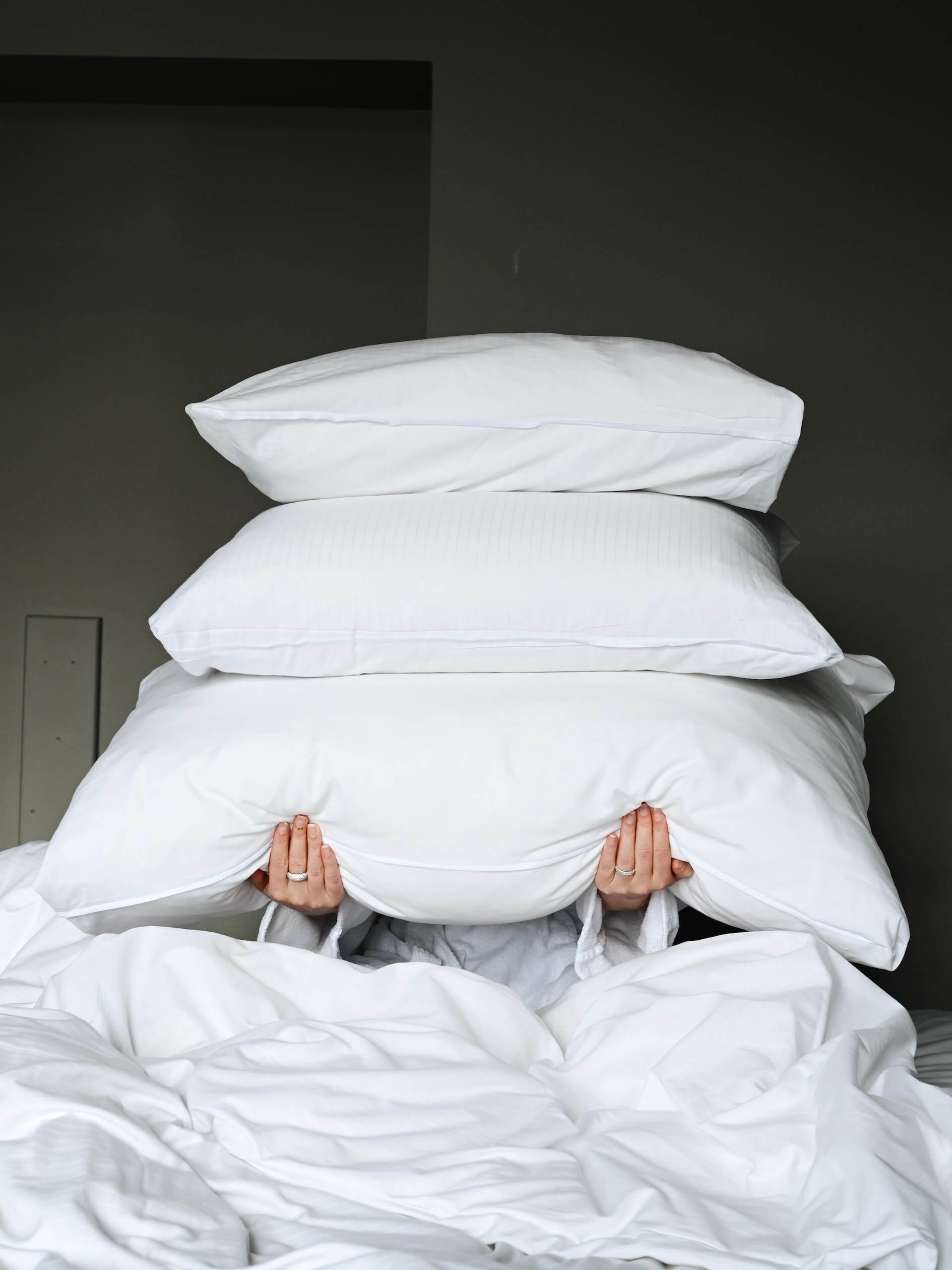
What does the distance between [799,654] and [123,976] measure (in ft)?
2.36

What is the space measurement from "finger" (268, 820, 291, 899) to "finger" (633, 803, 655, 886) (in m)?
0.35

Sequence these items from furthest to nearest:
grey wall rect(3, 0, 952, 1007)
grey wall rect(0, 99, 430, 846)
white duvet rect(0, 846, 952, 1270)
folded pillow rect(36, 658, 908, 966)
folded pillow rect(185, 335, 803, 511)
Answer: grey wall rect(0, 99, 430, 846) < grey wall rect(3, 0, 952, 1007) < folded pillow rect(185, 335, 803, 511) < folded pillow rect(36, 658, 908, 966) < white duvet rect(0, 846, 952, 1270)

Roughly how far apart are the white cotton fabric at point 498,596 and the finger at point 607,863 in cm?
17

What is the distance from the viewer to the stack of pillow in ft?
3.60

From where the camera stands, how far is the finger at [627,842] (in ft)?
3.80

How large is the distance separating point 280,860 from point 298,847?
1.1 inches

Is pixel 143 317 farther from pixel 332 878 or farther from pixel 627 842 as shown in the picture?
pixel 627 842

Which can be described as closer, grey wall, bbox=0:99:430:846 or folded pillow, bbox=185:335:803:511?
folded pillow, bbox=185:335:803:511

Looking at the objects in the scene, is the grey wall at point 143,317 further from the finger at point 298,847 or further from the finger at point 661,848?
the finger at point 661,848

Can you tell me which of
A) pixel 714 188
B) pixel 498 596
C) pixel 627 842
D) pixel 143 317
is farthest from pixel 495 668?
pixel 143 317

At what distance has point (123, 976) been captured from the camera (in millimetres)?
1102

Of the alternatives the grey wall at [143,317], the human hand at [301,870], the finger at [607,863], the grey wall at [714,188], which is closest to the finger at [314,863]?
the human hand at [301,870]

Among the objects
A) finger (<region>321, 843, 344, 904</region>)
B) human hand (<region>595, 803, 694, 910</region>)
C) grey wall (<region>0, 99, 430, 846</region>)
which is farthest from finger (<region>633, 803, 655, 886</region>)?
grey wall (<region>0, 99, 430, 846</region>)

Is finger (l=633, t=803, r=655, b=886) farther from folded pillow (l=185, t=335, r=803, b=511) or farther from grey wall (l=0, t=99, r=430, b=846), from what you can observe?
grey wall (l=0, t=99, r=430, b=846)
